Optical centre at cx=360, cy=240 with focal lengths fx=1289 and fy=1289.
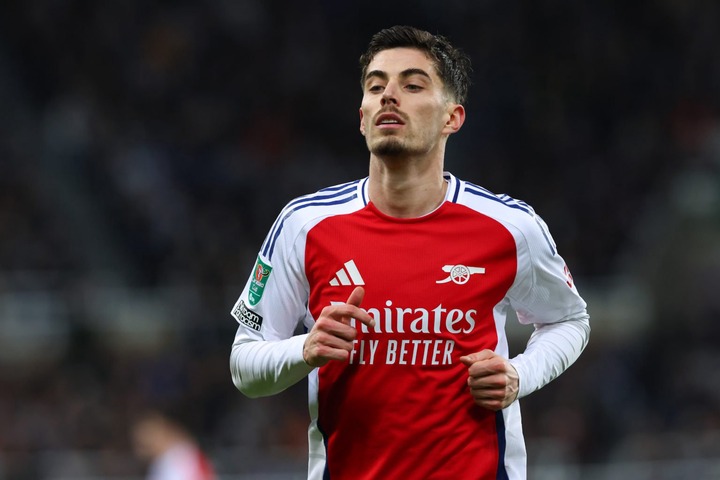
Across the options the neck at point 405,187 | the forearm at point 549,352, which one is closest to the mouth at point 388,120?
the neck at point 405,187

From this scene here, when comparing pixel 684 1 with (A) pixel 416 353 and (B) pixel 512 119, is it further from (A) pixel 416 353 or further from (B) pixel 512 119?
(A) pixel 416 353

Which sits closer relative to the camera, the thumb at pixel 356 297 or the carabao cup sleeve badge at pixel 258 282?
the thumb at pixel 356 297

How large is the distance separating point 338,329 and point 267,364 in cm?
42

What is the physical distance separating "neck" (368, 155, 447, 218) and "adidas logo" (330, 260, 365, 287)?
0.24m

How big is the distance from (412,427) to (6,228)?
420 inches

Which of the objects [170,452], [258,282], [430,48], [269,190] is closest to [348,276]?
[258,282]

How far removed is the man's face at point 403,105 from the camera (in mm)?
4023

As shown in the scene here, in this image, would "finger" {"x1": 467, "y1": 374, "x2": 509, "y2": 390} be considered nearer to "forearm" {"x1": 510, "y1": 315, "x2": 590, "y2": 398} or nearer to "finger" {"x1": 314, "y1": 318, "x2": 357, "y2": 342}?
"forearm" {"x1": 510, "y1": 315, "x2": 590, "y2": 398}

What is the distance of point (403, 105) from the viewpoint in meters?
4.04

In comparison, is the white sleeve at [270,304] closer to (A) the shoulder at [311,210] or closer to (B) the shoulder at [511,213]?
(A) the shoulder at [311,210]

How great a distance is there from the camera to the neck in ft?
13.6

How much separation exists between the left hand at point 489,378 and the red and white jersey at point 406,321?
13 centimetres

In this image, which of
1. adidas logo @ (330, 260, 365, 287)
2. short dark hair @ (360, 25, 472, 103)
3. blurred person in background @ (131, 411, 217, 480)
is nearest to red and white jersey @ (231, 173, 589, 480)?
adidas logo @ (330, 260, 365, 287)

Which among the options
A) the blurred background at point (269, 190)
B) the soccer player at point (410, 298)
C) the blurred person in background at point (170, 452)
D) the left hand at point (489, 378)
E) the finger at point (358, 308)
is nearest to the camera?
the finger at point (358, 308)
